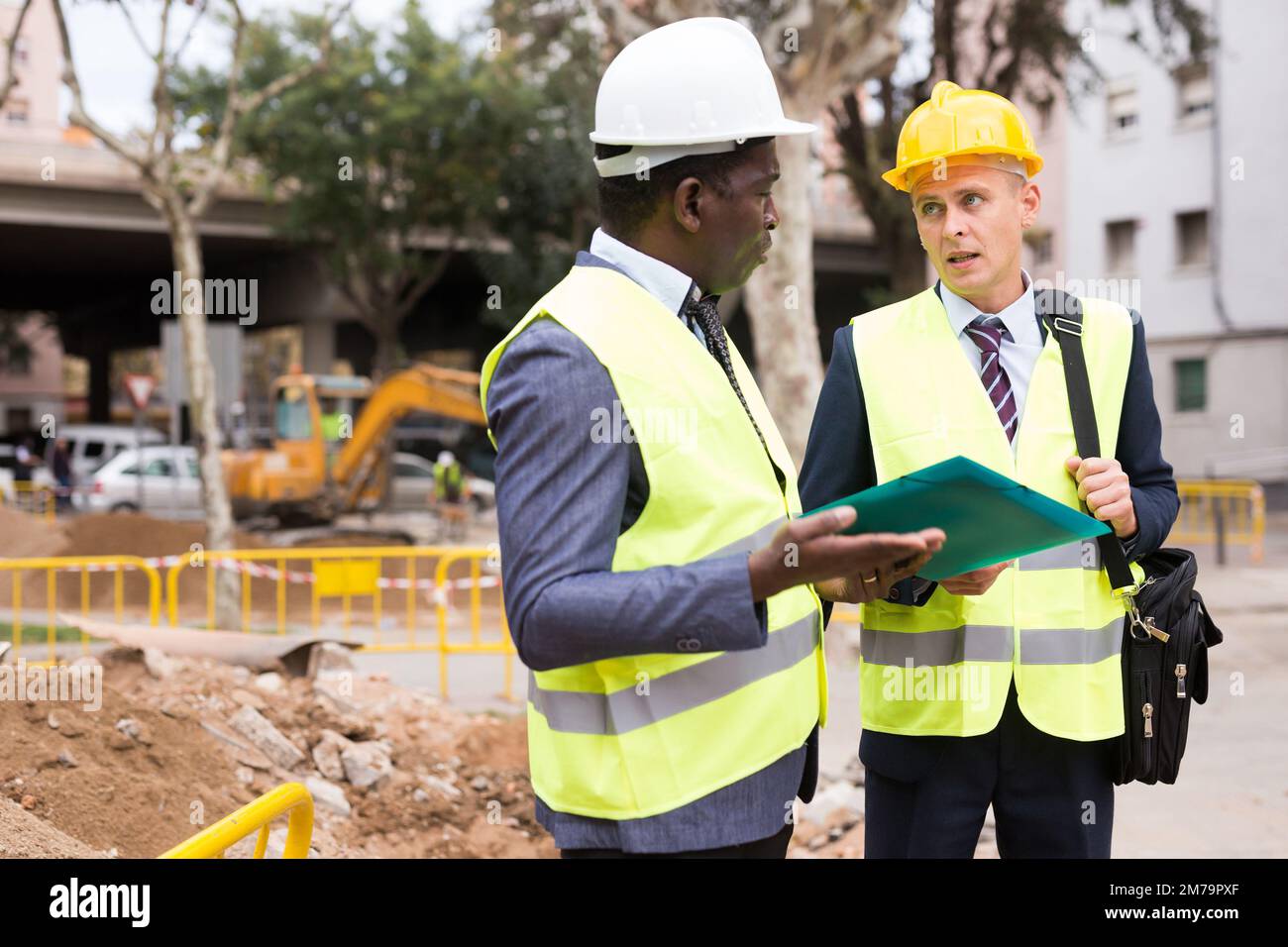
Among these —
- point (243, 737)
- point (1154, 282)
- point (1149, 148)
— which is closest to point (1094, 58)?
point (1149, 148)

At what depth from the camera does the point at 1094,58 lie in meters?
28.5

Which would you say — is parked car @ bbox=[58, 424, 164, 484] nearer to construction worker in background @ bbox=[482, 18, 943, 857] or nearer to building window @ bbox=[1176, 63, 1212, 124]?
building window @ bbox=[1176, 63, 1212, 124]

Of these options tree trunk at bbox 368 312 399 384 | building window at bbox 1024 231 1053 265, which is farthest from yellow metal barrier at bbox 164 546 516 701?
building window at bbox 1024 231 1053 265

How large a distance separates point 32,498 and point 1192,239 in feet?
82.2

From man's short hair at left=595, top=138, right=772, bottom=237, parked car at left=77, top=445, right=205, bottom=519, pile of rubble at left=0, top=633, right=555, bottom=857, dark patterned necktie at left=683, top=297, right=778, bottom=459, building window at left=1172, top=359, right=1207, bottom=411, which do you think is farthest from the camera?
building window at left=1172, top=359, right=1207, bottom=411

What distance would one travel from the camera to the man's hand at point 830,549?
5.50 ft

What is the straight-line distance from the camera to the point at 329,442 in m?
22.0

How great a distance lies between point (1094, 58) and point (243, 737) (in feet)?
90.9

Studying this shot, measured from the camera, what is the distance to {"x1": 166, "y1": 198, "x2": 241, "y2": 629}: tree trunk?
11328mm

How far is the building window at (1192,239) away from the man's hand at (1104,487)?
28.1 m

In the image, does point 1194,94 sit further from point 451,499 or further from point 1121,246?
point 451,499

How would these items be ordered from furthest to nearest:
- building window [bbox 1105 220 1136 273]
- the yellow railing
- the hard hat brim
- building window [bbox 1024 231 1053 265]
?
building window [bbox 1024 231 1053 265], building window [bbox 1105 220 1136 273], the yellow railing, the hard hat brim

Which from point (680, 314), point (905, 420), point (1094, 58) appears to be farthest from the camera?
point (1094, 58)

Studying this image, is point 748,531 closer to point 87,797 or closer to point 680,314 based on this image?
point 680,314
